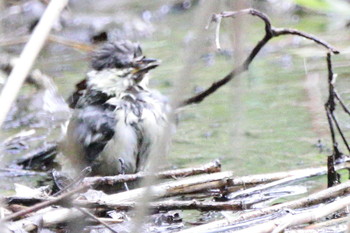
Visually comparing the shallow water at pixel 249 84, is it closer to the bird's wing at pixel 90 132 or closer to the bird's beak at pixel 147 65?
the bird's beak at pixel 147 65

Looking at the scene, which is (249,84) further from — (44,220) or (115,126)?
(44,220)

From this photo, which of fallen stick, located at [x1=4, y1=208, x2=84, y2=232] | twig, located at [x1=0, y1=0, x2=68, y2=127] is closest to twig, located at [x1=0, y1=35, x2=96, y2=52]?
fallen stick, located at [x1=4, y1=208, x2=84, y2=232]

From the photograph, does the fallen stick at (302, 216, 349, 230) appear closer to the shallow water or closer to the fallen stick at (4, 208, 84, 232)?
the shallow water

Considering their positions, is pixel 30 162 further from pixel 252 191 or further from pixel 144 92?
pixel 252 191

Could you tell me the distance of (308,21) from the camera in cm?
924

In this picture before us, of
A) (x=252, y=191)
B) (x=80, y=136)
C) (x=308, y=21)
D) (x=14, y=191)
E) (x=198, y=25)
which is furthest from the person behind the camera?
(x=308, y=21)

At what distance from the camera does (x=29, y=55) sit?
2.53 m

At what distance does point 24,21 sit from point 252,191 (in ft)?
19.3

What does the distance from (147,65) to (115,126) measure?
585 millimetres

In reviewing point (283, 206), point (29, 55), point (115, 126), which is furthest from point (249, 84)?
point (29, 55)

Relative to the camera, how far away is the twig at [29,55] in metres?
2.46

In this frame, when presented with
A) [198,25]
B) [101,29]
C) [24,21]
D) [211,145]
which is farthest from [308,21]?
[198,25]

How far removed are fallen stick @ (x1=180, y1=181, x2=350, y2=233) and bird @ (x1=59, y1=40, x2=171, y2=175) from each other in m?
1.18

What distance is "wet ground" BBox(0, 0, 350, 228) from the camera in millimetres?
5105
